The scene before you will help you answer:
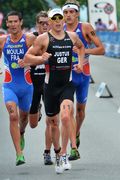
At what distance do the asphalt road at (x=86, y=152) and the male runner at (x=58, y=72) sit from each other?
0.34 metres

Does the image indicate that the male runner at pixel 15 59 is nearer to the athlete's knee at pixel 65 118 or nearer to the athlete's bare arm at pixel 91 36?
the athlete's knee at pixel 65 118

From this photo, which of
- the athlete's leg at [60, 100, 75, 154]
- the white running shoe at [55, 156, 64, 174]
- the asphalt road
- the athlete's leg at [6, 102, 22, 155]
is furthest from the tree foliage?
the white running shoe at [55, 156, 64, 174]

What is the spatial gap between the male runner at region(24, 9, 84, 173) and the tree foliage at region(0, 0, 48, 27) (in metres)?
98.0

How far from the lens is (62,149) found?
10.6m

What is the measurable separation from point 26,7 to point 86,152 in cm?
9831

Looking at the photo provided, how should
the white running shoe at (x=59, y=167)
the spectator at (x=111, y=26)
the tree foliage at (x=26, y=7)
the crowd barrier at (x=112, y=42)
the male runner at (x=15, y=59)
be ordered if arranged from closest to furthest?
the white running shoe at (x=59, y=167) → the male runner at (x=15, y=59) → the crowd barrier at (x=112, y=42) → the spectator at (x=111, y=26) → the tree foliage at (x=26, y=7)

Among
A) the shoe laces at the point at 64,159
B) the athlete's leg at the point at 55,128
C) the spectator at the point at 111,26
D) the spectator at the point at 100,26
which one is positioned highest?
the athlete's leg at the point at 55,128

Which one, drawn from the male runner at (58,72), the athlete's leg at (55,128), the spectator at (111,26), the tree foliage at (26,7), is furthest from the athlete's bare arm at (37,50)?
the tree foliage at (26,7)

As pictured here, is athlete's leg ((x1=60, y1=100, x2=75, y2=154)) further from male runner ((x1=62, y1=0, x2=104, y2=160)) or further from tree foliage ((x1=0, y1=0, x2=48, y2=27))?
tree foliage ((x1=0, y1=0, x2=48, y2=27))

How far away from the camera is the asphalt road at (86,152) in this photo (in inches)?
403

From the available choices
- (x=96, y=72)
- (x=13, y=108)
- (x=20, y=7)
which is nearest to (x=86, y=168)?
(x=13, y=108)

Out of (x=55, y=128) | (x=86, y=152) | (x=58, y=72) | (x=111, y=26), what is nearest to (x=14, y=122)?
(x=55, y=128)

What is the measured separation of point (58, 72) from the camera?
10.7 meters

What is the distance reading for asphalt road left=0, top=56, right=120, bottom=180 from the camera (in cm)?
1024
